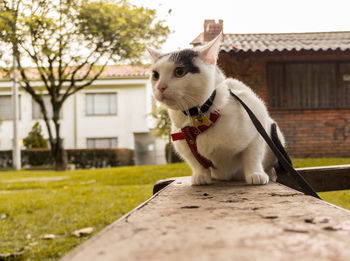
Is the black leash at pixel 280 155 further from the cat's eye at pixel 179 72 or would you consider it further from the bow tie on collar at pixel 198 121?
the cat's eye at pixel 179 72

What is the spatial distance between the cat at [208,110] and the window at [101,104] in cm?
1622

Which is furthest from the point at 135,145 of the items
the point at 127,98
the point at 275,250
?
the point at 275,250

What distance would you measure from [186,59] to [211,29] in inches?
215

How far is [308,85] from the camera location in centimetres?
832

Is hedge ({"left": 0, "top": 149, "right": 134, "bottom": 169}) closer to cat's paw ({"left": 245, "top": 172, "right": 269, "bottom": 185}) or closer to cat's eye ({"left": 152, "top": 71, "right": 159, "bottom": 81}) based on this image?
cat's eye ({"left": 152, "top": 71, "right": 159, "bottom": 81})

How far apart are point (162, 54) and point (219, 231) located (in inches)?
43.3

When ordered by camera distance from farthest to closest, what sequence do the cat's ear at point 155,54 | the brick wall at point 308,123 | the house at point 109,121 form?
the house at point 109,121, the brick wall at point 308,123, the cat's ear at point 155,54

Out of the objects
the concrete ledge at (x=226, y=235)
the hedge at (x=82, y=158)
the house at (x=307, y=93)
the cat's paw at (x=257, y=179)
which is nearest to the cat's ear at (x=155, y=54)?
the cat's paw at (x=257, y=179)

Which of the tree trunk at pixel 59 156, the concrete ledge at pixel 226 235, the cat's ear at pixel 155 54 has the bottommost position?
the tree trunk at pixel 59 156

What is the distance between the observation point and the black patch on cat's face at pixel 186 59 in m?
1.33

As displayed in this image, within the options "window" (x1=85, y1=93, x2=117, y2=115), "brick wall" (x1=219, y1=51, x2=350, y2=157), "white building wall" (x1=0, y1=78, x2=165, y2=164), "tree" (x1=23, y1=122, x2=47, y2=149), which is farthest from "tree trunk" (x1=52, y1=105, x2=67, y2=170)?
"brick wall" (x1=219, y1=51, x2=350, y2=157)

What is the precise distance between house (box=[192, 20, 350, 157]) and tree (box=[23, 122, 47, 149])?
11.2m

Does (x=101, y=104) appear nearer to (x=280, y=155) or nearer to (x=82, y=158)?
(x=82, y=158)

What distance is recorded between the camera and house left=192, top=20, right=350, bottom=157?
8070 millimetres
